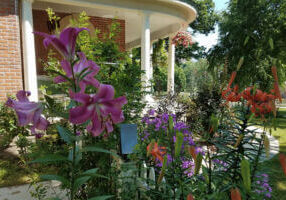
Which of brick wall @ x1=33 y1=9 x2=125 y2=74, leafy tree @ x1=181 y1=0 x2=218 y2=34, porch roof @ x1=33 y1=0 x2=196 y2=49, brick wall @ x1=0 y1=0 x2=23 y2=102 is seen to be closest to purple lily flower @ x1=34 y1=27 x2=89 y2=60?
porch roof @ x1=33 y1=0 x2=196 y2=49

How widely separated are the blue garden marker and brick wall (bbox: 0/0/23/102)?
12.4ft

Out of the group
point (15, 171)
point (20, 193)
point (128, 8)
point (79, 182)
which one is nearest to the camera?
point (79, 182)

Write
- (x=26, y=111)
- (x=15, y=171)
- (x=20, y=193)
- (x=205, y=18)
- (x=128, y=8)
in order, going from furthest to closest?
(x=205, y=18), (x=128, y=8), (x=15, y=171), (x=20, y=193), (x=26, y=111)

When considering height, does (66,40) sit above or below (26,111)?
above

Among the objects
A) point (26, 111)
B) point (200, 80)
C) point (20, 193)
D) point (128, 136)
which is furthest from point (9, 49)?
point (200, 80)

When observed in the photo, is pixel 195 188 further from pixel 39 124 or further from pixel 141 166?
pixel 39 124

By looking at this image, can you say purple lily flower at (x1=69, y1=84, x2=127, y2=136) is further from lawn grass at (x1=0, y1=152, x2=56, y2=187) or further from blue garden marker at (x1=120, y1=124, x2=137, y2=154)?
lawn grass at (x1=0, y1=152, x2=56, y2=187)

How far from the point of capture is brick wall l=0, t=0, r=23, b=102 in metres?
4.35

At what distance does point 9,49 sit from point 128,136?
4.07 m

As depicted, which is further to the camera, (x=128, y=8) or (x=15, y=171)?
(x=128, y=8)

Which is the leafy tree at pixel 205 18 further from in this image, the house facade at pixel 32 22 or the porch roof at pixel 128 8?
the house facade at pixel 32 22

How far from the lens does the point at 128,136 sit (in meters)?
1.71

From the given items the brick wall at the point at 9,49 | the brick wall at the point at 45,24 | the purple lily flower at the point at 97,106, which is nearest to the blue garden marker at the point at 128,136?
the purple lily flower at the point at 97,106

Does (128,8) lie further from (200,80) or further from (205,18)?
(205,18)
